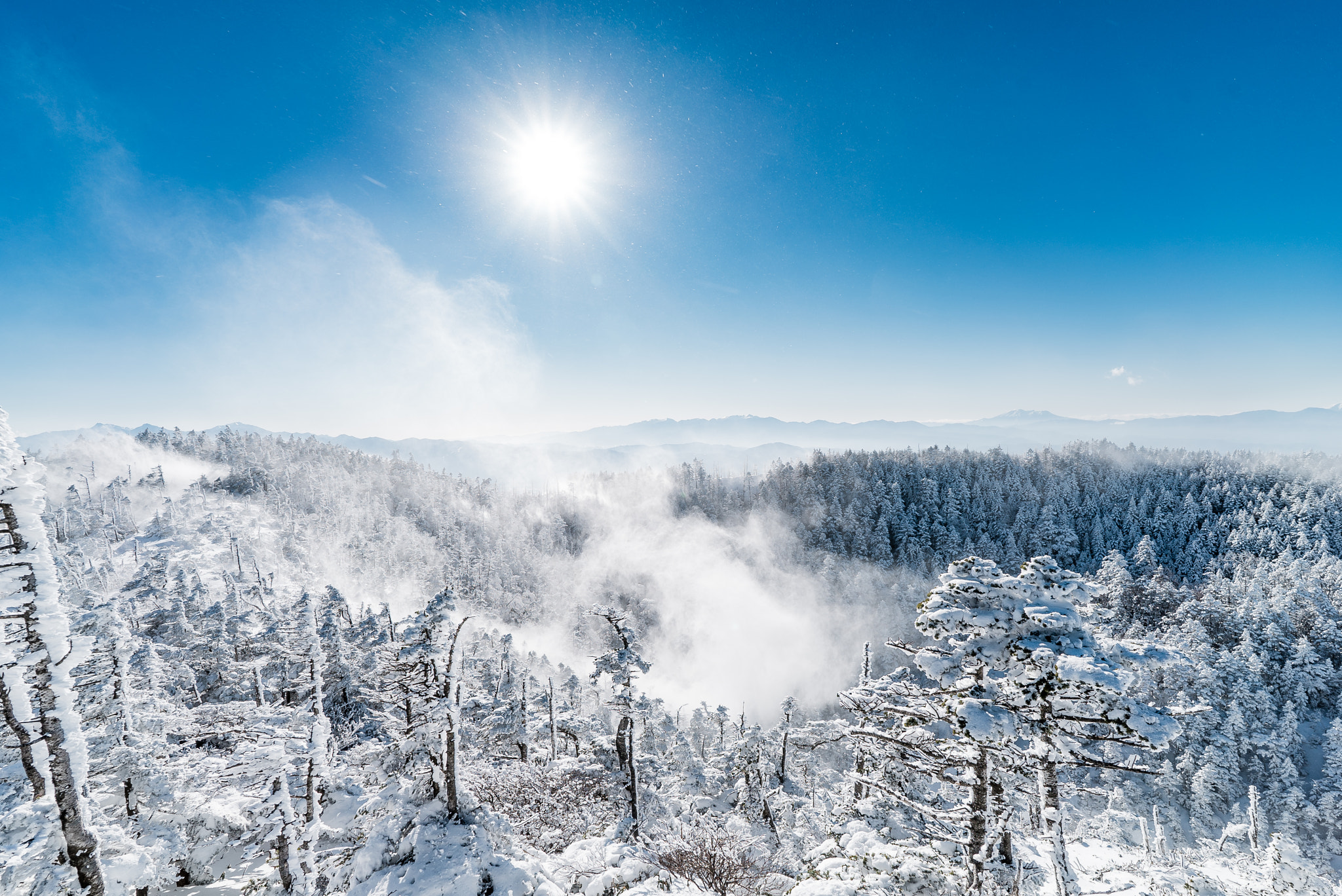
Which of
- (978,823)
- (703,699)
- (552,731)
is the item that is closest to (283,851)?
(552,731)

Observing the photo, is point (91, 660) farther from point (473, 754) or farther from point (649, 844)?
point (649, 844)

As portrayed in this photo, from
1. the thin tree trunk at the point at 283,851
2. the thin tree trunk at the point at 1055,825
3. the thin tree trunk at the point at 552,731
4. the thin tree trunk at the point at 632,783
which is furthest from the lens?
the thin tree trunk at the point at 552,731

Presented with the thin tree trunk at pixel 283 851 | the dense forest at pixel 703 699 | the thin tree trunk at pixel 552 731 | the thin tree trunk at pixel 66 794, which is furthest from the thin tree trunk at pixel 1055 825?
the thin tree trunk at pixel 552 731

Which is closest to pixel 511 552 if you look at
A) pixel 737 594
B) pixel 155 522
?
pixel 737 594

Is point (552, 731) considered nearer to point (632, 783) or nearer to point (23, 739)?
point (632, 783)

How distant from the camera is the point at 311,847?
690 inches

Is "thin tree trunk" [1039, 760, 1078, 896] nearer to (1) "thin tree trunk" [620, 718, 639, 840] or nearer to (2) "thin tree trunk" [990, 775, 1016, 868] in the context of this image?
(2) "thin tree trunk" [990, 775, 1016, 868]

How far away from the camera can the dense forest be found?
8.56m

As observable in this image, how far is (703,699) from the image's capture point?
113750mm

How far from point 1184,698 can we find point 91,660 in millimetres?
106224

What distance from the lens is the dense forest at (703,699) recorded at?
8.56 meters

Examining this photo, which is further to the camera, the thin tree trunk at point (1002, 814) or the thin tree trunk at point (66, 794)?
the thin tree trunk at point (66, 794)

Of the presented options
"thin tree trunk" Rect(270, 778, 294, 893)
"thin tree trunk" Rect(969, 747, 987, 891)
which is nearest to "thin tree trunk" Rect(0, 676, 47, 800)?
"thin tree trunk" Rect(270, 778, 294, 893)

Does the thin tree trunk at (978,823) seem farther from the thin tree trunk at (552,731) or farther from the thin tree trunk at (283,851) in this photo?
the thin tree trunk at (552,731)
